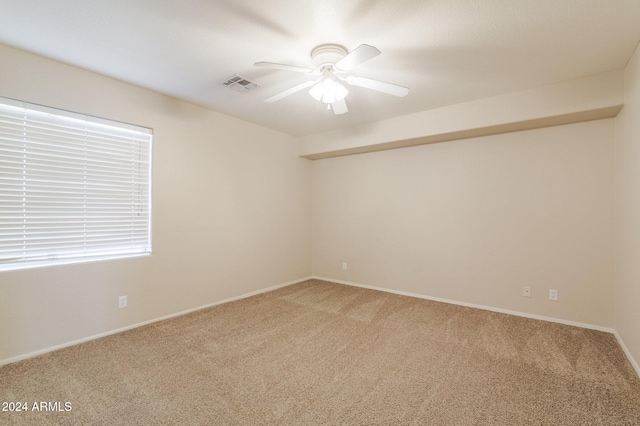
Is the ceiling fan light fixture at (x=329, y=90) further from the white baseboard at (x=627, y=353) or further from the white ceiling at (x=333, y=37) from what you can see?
the white baseboard at (x=627, y=353)

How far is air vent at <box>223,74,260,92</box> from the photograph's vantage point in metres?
2.67

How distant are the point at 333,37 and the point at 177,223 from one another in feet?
8.34

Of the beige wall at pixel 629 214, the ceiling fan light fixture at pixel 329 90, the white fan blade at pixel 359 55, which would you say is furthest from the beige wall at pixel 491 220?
the white fan blade at pixel 359 55

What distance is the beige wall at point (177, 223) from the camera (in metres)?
2.30

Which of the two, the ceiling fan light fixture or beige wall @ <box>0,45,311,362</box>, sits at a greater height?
the ceiling fan light fixture

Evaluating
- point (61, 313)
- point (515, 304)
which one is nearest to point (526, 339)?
point (515, 304)

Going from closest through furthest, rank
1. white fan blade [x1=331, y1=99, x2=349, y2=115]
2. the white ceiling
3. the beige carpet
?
the beige carpet < the white ceiling < white fan blade [x1=331, y1=99, x2=349, y2=115]

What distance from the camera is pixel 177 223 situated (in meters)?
3.22

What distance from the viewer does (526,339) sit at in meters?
2.62

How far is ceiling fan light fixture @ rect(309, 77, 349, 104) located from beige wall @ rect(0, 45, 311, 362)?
72.7 inches

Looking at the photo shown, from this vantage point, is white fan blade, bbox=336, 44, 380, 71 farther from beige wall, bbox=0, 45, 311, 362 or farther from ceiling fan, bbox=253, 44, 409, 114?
beige wall, bbox=0, 45, 311, 362

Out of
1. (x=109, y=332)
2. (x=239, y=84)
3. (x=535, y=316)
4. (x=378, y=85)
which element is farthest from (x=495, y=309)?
(x=109, y=332)

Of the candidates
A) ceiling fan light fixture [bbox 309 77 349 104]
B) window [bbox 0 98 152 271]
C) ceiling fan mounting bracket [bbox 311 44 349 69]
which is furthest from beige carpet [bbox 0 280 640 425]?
ceiling fan mounting bracket [bbox 311 44 349 69]

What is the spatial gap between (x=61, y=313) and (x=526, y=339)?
4.21 m
